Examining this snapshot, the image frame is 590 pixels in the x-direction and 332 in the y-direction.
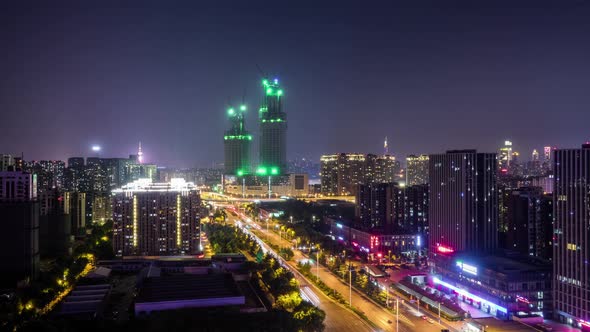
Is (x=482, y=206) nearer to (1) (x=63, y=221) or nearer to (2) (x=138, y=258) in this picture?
(2) (x=138, y=258)

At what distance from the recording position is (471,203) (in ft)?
82.7

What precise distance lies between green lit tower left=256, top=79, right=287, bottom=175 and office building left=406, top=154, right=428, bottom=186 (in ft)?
65.8

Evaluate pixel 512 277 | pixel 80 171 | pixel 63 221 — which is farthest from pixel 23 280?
pixel 80 171

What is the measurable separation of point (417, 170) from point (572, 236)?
4643cm

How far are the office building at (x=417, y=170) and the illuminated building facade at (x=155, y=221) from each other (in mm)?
38264

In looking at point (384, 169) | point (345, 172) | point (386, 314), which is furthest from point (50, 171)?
point (386, 314)

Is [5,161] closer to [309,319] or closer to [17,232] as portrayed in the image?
[17,232]

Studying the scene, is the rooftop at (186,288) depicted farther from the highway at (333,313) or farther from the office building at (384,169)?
the office building at (384,169)

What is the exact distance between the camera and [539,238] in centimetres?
2636

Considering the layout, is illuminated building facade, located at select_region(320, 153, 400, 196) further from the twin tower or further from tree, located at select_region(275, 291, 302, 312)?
tree, located at select_region(275, 291, 302, 312)

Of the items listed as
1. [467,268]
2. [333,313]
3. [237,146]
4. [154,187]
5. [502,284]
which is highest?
[237,146]

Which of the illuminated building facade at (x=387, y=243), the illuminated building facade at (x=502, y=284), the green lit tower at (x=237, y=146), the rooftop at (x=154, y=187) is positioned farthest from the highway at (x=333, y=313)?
the green lit tower at (x=237, y=146)

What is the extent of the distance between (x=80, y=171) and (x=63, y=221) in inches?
919

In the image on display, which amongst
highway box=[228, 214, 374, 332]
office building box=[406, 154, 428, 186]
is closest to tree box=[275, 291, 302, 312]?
highway box=[228, 214, 374, 332]
